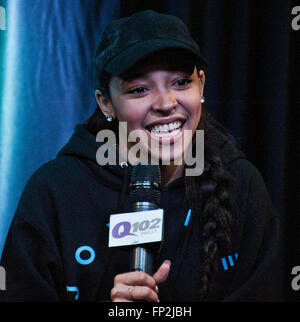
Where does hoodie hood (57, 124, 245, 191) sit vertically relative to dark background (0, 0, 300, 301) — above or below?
below

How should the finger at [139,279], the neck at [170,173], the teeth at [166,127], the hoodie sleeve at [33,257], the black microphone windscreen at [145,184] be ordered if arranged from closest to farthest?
the finger at [139,279]
the black microphone windscreen at [145,184]
the hoodie sleeve at [33,257]
the teeth at [166,127]
the neck at [170,173]

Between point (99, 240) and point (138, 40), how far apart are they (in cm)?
57

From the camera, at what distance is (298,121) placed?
5.94ft

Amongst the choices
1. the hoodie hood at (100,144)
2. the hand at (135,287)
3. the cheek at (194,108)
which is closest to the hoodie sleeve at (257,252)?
the hoodie hood at (100,144)

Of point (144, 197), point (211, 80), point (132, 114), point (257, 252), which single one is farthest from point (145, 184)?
point (211, 80)

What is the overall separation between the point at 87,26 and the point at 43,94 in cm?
32

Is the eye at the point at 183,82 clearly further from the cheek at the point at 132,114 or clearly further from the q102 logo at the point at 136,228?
the q102 logo at the point at 136,228

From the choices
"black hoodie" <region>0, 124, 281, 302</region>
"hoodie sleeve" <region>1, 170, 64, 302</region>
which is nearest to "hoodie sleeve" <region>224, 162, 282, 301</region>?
"black hoodie" <region>0, 124, 281, 302</region>

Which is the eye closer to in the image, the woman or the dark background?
the woman

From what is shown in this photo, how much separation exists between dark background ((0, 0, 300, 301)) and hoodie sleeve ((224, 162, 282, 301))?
0.93 feet

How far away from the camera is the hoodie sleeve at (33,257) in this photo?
1.37 metres

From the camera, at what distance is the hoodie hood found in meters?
1.55

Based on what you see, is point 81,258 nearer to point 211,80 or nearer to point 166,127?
point 166,127
